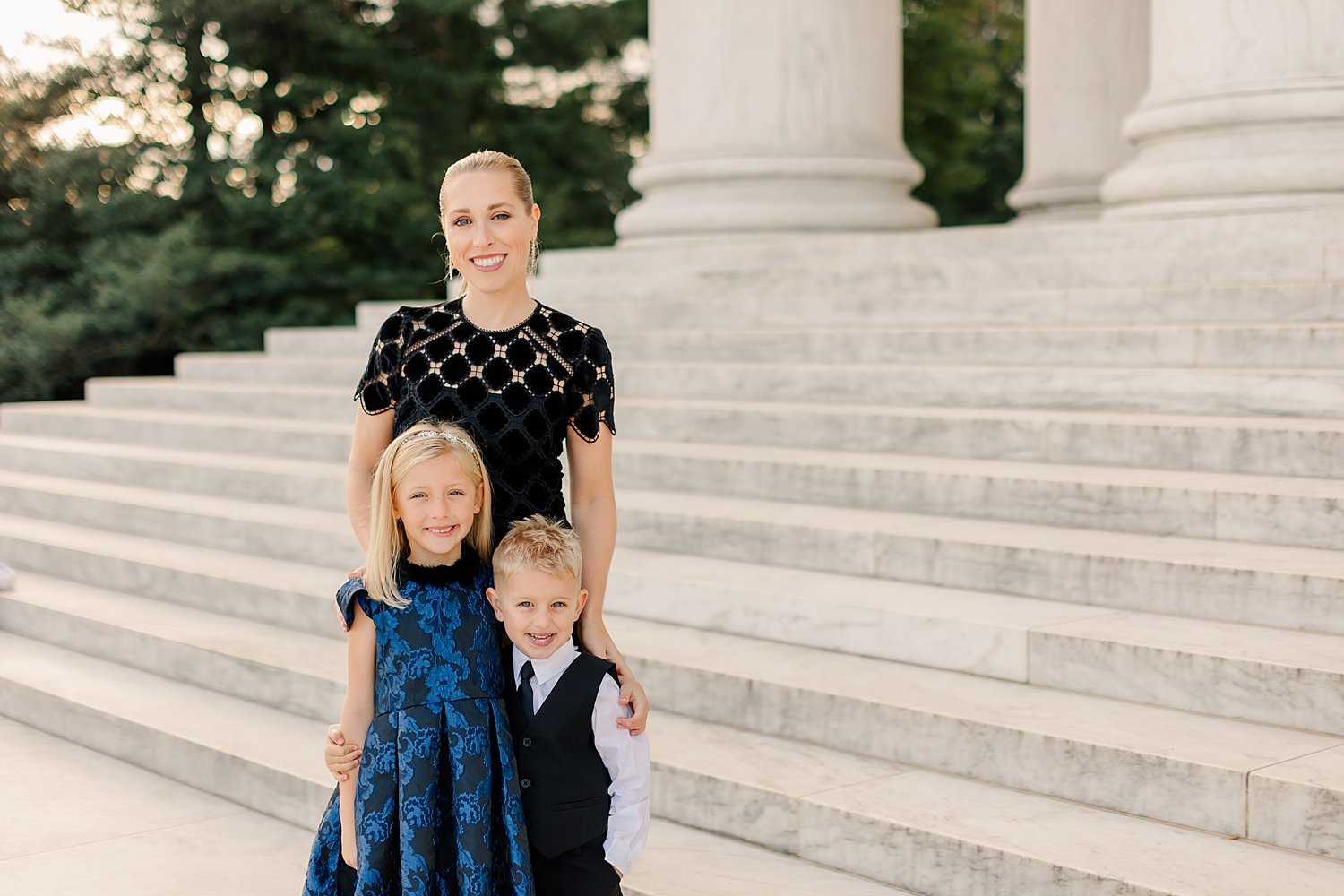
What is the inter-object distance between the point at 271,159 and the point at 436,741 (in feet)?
77.9

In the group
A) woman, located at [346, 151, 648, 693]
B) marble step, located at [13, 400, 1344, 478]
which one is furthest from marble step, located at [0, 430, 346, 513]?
woman, located at [346, 151, 648, 693]

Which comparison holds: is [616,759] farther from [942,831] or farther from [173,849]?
[173,849]

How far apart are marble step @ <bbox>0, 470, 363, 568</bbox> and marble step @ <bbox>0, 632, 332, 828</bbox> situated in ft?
4.45

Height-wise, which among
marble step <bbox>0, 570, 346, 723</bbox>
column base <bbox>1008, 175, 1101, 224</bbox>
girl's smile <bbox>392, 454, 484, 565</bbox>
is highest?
column base <bbox>1008, 175, 1101, 224</bbox>

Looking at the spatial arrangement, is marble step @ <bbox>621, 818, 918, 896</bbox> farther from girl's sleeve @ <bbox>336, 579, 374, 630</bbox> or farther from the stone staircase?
girl's sleeve @ <bbox>336, 579, 374, 630</bbox>

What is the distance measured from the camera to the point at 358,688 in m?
4.44

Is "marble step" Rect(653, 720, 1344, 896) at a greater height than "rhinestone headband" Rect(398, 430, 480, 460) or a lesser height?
lesser

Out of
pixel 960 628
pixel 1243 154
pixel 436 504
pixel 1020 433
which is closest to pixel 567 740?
pixel 436 504

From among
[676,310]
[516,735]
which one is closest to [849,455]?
[676,310]

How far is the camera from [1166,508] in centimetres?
724

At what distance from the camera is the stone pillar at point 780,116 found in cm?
1316

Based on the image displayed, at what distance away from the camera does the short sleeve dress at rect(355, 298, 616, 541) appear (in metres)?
4.50

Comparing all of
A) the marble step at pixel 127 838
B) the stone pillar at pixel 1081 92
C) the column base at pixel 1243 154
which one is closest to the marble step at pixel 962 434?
the column base at pixel 1243 154

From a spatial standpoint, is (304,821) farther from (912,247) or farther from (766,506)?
(912,247)
